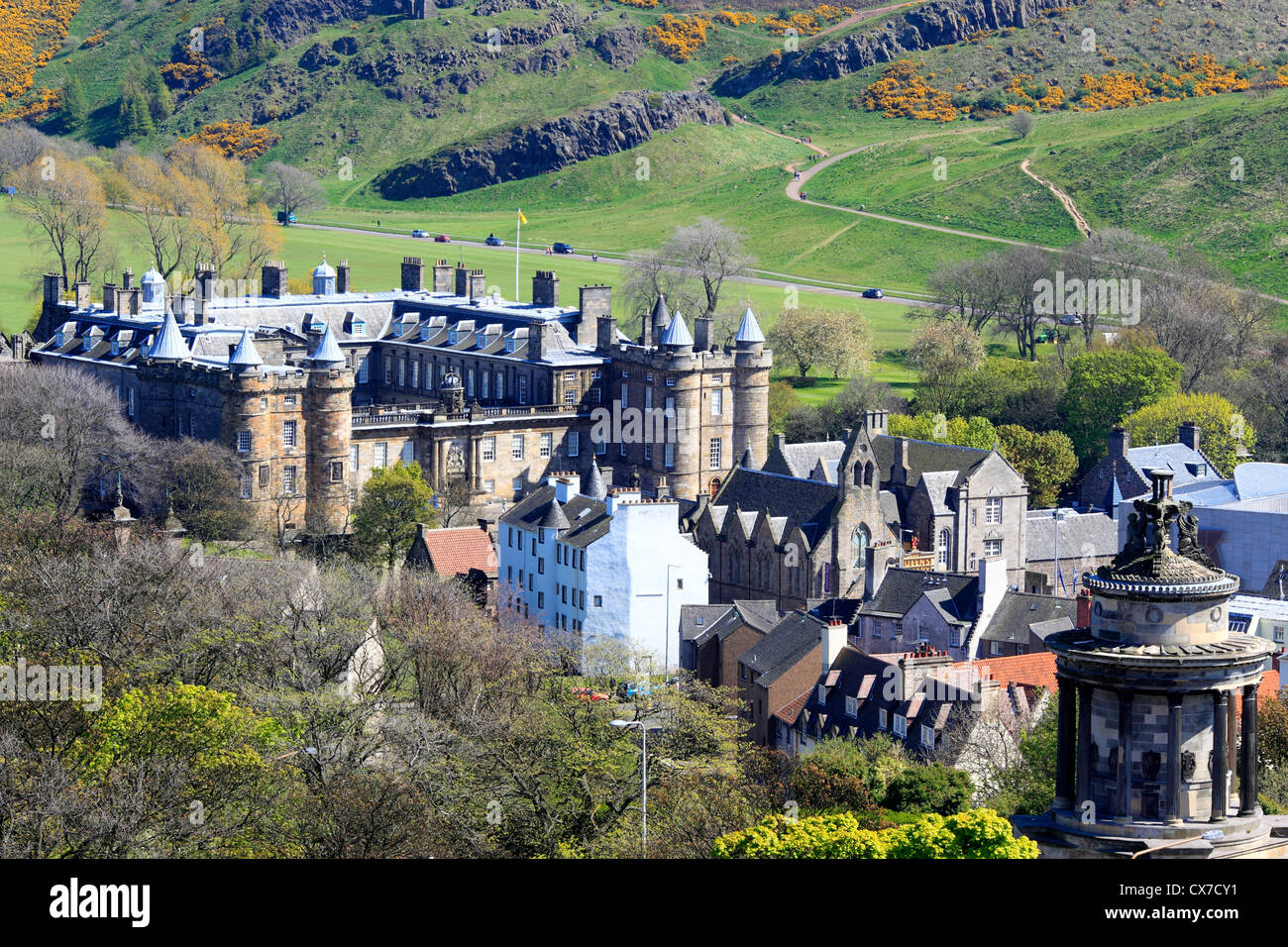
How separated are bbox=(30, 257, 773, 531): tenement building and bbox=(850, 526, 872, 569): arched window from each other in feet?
79.8

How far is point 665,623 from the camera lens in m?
89.2

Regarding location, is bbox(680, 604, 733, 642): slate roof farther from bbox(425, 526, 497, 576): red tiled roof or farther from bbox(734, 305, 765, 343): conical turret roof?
bbox(734, 305, 765, 343): conical turret roof

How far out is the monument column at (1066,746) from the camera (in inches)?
1387

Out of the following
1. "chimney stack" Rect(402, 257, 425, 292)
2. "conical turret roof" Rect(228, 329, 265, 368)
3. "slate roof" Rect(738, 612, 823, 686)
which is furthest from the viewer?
"chimney stack" Rect(402, 257, 425, 292)

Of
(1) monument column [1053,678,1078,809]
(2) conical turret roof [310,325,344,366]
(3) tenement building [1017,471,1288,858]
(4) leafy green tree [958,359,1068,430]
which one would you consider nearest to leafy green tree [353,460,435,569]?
(2) conical turret roof [310,325,344,366]

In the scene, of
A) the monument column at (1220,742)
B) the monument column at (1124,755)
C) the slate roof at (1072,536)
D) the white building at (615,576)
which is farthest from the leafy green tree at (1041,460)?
the monument column at (1124,755)

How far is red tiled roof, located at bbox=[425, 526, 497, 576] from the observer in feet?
327

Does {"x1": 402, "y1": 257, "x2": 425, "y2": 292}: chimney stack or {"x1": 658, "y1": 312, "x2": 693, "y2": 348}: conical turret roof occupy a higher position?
{"x1": 402, "y1": 257, "x2": 425, "y2": 292}: chimney stack

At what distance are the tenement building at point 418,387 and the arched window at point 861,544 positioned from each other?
958 inches

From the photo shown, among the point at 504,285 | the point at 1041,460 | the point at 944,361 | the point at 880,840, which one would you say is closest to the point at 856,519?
the point at 1041,460

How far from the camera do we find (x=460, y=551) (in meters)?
102
